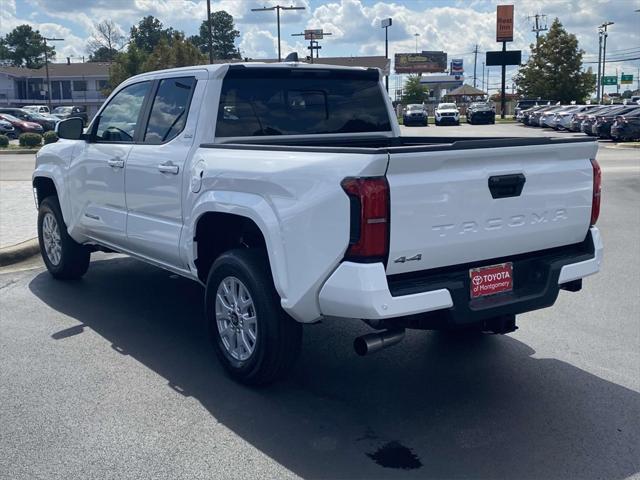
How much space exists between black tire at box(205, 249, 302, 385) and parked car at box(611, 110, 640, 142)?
30.9m

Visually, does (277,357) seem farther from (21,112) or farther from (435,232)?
(21,112)

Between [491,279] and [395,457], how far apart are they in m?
1.18

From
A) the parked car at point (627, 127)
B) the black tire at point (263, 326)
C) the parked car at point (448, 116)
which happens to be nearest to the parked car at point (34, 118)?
the parked car at point (448, 116)

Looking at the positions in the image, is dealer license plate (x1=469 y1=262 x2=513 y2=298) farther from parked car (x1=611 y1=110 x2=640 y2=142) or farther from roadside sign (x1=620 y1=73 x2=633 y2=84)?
roadside sign (x1=620 y1=73 x2=633 y2=84)

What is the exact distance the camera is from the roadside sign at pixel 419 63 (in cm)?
13150

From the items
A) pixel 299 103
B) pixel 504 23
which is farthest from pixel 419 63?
pixel 299 103

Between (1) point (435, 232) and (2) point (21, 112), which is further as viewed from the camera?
(2) point (21, 112)

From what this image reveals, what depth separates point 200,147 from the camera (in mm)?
5422

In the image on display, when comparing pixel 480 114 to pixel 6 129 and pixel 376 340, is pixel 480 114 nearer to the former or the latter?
pixel 6 129

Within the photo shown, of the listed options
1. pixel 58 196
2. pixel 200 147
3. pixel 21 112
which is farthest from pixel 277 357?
pixel 21 112

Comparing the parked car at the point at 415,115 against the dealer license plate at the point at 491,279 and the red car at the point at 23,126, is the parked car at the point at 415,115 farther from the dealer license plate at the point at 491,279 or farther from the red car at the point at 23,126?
the dealer license plate at the point at 491,279

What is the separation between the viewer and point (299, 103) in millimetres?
6070

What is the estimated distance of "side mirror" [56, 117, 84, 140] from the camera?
698cm

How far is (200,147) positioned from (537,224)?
7.73ft
